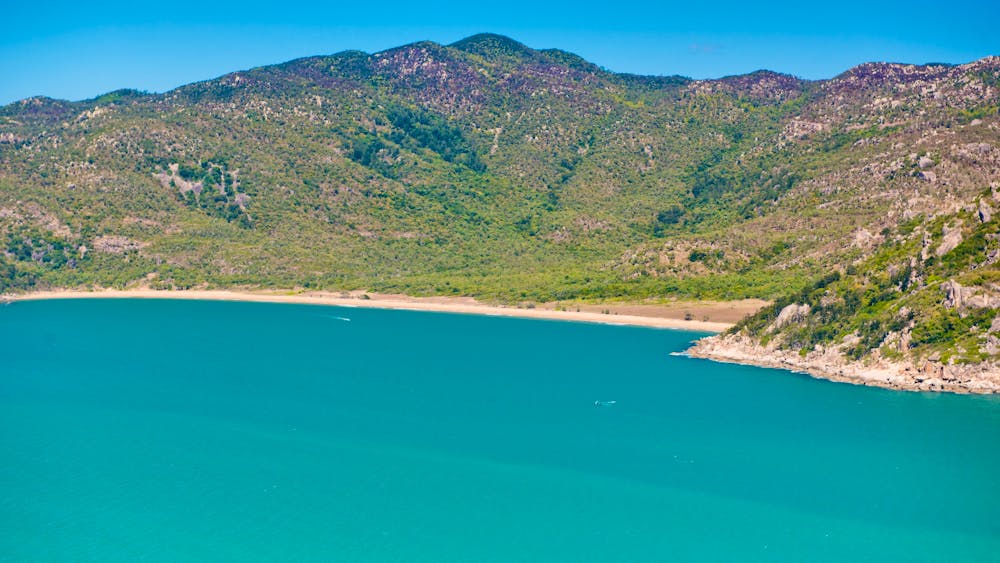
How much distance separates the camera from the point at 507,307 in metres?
169

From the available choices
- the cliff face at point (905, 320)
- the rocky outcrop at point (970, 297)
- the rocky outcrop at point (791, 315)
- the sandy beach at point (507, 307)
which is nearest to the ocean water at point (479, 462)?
the cliff face at point (905, 320)

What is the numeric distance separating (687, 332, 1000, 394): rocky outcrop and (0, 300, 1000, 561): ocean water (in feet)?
9.99

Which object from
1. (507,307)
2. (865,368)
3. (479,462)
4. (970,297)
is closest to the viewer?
(479,462)

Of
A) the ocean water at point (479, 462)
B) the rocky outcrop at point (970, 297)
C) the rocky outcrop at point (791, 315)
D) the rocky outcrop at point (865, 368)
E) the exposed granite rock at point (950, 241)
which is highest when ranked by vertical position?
the exposed granite rock at point (950, 241)

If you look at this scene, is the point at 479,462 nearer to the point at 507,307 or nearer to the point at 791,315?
the point at 791,315

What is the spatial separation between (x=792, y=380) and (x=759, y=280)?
64529 mm

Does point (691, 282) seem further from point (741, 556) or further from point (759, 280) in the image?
point (741, 556)

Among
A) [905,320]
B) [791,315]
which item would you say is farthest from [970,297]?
[791,315]

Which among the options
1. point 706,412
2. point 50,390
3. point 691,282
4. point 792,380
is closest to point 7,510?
point 50,390

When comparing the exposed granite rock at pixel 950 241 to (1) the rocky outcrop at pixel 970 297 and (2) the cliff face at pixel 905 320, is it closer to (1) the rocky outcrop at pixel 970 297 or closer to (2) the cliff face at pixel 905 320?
(2) the cliff face at pixel 905 320

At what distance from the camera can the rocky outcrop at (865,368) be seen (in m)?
81.4

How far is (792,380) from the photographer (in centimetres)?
9250

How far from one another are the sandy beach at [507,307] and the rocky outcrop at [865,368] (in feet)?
87.8

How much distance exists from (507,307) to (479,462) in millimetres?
105499
